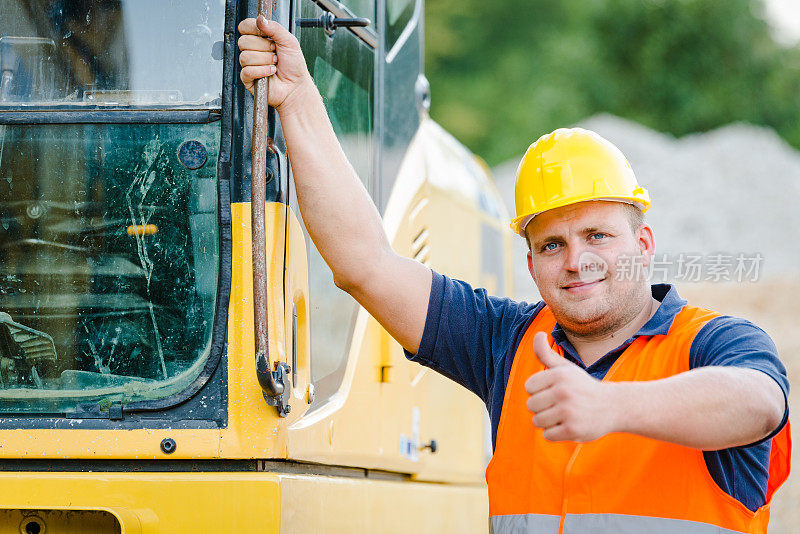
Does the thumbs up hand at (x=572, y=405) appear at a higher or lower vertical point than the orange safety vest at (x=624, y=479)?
higher

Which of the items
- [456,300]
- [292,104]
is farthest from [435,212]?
[292,104]

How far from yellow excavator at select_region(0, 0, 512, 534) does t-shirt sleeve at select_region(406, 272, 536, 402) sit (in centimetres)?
31

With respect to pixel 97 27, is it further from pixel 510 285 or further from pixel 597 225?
pixel 510 285

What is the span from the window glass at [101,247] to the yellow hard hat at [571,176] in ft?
2.46

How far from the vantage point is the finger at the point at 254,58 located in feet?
7.22

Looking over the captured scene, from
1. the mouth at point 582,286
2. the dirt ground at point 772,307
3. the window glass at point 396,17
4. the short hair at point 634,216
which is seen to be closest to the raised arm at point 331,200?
the mouth at point 582,286

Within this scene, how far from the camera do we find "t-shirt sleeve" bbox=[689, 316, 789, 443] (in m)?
2.01

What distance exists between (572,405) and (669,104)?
26.6 metres

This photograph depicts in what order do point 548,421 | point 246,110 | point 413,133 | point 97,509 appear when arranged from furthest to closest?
1. point 413,133
2. point 246,110
3. point 97,509
4. point 548,421

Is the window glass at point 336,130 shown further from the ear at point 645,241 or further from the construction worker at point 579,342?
the ear at point 645,241

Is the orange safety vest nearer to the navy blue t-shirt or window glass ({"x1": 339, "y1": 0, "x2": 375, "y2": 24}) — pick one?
the navy blue t-shirt

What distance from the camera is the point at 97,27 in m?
2.28

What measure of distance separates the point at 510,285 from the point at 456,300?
3186mm

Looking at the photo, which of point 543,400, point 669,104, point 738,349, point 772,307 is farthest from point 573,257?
point 669,104
